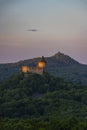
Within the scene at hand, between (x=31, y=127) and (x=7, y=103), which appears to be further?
(x=7, y=103)

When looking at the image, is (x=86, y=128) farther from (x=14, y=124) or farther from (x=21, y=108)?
(x=21, y=108)

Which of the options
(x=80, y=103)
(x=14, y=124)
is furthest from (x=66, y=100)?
(x=14, y=124)

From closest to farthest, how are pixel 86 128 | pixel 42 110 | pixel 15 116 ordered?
pixel 86 128, pixel 15 116, pixel 42 110

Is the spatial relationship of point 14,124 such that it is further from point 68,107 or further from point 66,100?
point 66,100

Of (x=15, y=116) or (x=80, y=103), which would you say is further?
(x=80, y=103)

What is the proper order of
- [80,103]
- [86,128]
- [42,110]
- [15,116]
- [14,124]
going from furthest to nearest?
[80,103] < [42,110] < [15,116] < [14,124] < [86,128]

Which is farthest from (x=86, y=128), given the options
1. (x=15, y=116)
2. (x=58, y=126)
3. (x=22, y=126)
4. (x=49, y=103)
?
(x=49, y=103)

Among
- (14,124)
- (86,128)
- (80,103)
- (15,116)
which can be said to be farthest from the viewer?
(80,103)

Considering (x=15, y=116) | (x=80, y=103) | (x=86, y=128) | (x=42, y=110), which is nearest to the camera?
(x=86, y=128)
